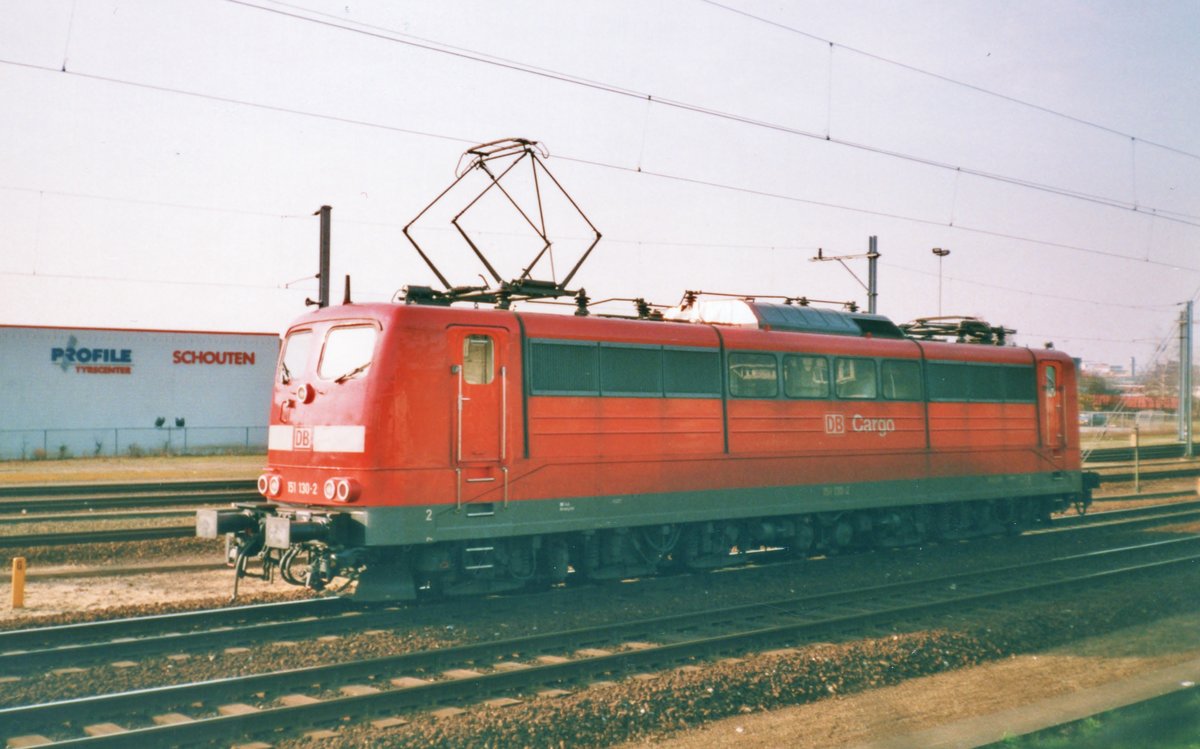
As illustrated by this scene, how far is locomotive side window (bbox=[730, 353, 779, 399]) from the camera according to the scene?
45.2ft

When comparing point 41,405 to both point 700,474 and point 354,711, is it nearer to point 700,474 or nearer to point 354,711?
point 700,474

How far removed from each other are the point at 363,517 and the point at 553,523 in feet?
7.61

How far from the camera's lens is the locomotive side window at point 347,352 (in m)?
10.8

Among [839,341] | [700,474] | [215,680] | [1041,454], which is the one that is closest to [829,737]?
[215,680]

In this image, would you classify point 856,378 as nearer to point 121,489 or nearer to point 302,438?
point 302,438

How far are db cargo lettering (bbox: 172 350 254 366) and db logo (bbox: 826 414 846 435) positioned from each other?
3539 centimetres

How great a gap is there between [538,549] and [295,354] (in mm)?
3663

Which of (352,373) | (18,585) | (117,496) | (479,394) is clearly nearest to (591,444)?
(479,394)

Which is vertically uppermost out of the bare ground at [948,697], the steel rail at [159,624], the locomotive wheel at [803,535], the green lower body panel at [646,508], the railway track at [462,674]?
the green lower body panel at [646,508]

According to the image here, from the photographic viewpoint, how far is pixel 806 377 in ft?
48.4

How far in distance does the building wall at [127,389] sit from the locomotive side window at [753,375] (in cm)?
3497

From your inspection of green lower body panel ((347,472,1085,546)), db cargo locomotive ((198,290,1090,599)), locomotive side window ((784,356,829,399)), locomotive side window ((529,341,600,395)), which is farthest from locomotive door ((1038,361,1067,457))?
locomotive side window ((529,341,600,395))

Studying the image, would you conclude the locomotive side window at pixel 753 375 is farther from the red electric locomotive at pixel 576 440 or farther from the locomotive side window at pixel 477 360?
the locomotive side window at pixel 477 360

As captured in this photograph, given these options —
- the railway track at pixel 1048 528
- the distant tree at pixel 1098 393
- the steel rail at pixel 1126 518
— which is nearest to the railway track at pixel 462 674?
the steel rail at pixel 1126 518
